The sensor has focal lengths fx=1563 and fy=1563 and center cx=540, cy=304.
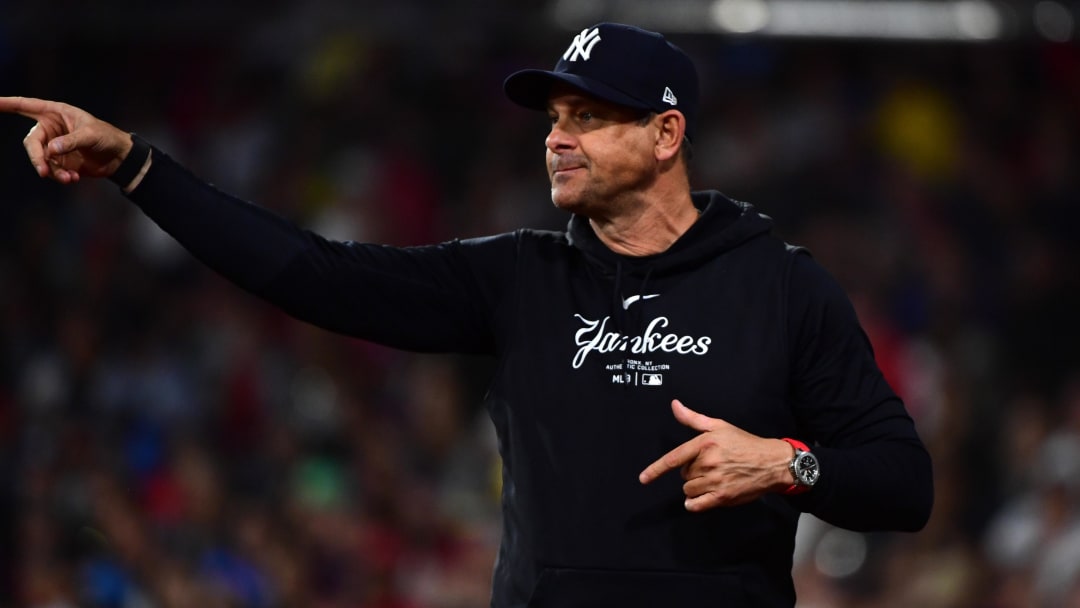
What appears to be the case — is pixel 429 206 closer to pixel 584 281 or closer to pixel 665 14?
pixel 665 14

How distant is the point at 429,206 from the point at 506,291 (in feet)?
18.9

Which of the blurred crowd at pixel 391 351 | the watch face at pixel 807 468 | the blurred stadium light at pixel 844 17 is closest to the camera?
the watch face at pixel 807 468

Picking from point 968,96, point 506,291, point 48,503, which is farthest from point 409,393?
point 506,291

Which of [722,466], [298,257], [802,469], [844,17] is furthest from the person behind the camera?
[844,17]

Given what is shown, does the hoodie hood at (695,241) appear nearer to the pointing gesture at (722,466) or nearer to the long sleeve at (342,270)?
the long sleeve at (342,270)

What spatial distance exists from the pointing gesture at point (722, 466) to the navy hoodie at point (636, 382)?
5.9 inches

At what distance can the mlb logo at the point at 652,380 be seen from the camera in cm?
311

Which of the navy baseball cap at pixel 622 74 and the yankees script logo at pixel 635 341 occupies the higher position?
the navy baseball cap at pixel 622 74

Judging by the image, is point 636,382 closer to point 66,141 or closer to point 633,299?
point 633,299

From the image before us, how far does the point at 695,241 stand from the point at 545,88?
0.45 metres

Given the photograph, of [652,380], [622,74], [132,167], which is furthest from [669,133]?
[132,167]

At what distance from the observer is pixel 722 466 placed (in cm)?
277

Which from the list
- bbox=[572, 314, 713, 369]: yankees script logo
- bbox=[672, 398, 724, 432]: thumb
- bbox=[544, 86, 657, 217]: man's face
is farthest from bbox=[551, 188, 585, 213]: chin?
bbox=[672, 398, 724, 432]: thumb

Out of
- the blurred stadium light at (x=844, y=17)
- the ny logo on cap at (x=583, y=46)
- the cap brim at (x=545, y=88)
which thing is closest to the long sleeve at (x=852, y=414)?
the cap brim at (x=545, y=88)
